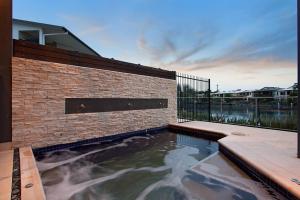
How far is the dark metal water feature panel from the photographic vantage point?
4879 mm

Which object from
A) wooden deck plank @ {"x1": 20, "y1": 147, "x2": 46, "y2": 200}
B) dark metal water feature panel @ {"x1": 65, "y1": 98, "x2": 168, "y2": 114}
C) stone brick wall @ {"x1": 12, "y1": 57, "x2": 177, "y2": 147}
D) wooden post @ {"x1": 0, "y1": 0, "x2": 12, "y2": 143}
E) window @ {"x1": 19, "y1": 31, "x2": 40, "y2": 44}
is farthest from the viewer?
window @ {"x1": 19, "y1": 31, "x2": 40, "y2": 44}

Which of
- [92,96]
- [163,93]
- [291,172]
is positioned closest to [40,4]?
[92,96]

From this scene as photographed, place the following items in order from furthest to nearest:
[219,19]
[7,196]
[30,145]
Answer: [219,19] → [30,145] → [7,196]

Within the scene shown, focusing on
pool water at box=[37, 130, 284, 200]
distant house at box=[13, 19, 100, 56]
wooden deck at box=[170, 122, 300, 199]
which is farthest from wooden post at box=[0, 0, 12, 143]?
distant house at box=[13, 19, 100, 56]

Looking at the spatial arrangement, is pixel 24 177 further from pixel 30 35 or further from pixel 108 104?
pixel 30 35

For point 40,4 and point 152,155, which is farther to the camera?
point 40,4

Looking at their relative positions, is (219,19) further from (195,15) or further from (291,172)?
(291,172)

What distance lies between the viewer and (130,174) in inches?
132

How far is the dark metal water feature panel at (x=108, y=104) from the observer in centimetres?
488

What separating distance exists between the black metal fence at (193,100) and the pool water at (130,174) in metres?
3.54

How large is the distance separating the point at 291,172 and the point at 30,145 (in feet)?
15.5

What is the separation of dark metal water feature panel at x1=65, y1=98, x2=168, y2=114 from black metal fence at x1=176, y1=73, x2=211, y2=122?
4.55 feet

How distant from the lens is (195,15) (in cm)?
813

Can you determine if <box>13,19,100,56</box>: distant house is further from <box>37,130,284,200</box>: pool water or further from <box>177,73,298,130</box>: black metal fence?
<box>37,130,284,200</box>: pool water
